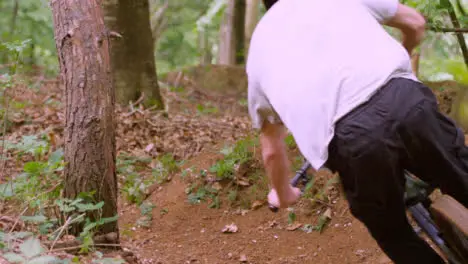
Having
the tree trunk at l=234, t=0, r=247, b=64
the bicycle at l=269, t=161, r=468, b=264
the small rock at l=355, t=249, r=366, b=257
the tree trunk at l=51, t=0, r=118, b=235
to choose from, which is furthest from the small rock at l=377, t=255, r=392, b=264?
the tree trunk at l=234, t=0, r=247, b=64

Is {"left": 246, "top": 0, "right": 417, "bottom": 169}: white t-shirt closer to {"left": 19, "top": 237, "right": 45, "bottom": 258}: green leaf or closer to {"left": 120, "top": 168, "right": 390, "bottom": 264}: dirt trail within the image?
{"left": 19, "top": 237, "right": 45, "bottom": 258}: green leaf

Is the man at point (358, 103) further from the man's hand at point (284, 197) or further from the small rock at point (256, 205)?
the small rock at point (256, 205)

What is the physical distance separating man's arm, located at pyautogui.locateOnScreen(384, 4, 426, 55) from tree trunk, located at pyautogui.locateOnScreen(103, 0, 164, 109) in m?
5.68

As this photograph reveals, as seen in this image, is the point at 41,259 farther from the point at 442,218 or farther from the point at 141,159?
the point at 141,159

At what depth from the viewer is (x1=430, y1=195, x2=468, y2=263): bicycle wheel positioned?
280cm

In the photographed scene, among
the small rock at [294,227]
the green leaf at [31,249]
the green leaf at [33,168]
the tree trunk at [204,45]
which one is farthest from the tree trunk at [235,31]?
the green leaf at [31,249]

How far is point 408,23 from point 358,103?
0.67 m

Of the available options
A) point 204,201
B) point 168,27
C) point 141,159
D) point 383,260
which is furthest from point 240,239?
point 168,27

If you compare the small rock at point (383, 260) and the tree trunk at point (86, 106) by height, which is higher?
the tree trunk at point (86, 106)

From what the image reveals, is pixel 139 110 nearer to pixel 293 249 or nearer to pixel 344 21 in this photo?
pixel 293 249

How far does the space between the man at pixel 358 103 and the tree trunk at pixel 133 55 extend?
565 cm

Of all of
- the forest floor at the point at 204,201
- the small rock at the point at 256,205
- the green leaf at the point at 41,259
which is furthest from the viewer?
the small rock at the point at 256,205

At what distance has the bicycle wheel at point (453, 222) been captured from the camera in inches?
110

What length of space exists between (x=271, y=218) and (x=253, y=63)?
2.82m
